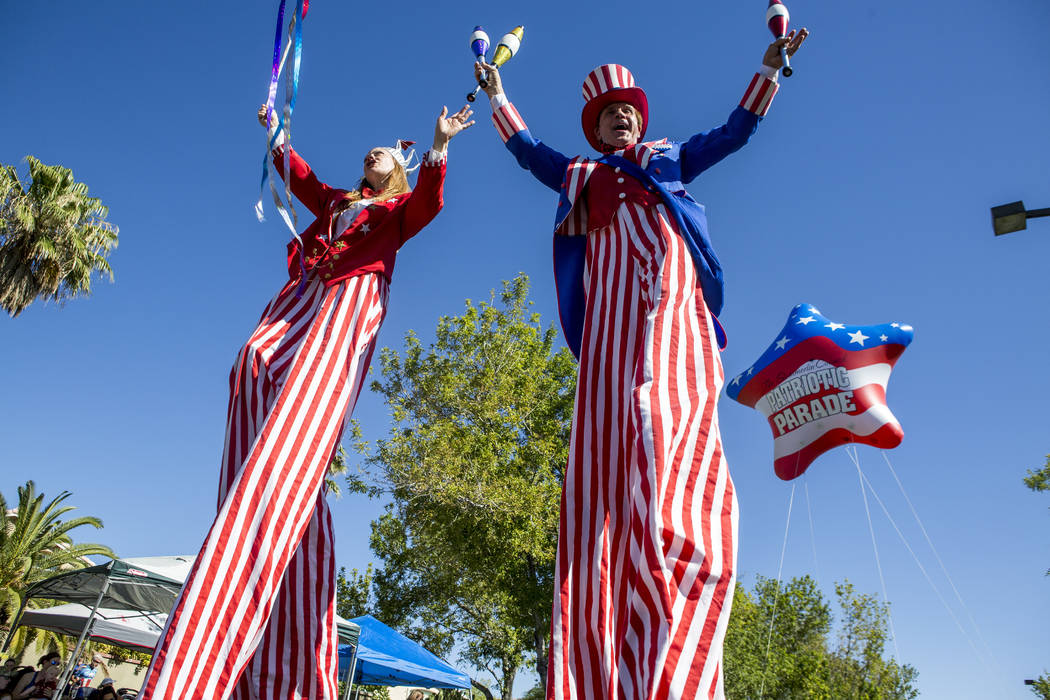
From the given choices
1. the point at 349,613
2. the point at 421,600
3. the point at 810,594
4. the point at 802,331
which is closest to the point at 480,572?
the point at 421,600

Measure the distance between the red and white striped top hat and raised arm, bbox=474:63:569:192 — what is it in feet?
0.95

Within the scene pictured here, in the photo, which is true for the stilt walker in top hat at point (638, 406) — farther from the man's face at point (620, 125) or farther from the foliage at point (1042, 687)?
the foliage at point (1042, 687)

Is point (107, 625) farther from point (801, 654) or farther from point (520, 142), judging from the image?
point (801, 654)

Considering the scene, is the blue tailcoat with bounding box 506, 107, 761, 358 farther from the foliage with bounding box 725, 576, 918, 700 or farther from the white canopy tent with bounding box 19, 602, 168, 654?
the foliage with bounding box 725, 576, 918, 700

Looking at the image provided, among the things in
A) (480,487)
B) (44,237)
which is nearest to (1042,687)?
(480,487)

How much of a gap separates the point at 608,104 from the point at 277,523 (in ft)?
7.08

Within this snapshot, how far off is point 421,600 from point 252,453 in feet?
63.7

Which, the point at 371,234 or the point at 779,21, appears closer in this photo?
the point at 779,21

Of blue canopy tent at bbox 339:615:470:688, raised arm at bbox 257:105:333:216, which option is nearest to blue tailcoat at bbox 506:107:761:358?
raised arm at bbox 257:105:333:216

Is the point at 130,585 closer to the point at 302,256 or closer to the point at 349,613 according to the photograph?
the point at 302,256

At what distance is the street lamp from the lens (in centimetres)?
543

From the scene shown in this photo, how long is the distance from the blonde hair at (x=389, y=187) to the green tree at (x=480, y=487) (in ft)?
47.7

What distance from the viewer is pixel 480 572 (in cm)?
1834

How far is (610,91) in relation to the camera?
295 centimetres
